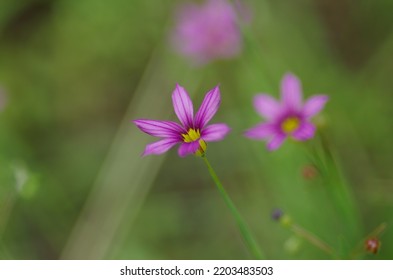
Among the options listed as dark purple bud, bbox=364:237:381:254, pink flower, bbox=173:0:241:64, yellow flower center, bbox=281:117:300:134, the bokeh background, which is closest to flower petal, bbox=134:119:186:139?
yellow flower center, bbox=281:117:300:134

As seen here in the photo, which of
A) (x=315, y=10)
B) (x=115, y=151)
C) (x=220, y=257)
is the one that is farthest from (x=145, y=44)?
(x=220, y=257)

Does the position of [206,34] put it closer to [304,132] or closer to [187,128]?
[304,132]

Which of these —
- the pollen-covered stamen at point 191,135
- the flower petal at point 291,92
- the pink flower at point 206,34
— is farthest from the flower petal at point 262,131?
the pink flower at point 206,34

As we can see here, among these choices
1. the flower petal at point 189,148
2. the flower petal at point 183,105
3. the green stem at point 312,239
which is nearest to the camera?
the flower petal at point 189,148

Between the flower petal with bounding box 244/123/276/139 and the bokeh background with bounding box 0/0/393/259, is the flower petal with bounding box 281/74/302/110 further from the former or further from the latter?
the bokeh background with bounding box 0/0/393/259

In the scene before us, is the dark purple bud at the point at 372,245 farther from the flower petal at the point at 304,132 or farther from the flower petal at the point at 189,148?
the flower petal at the point at 189,148

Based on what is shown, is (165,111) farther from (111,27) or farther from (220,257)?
(220,257)
